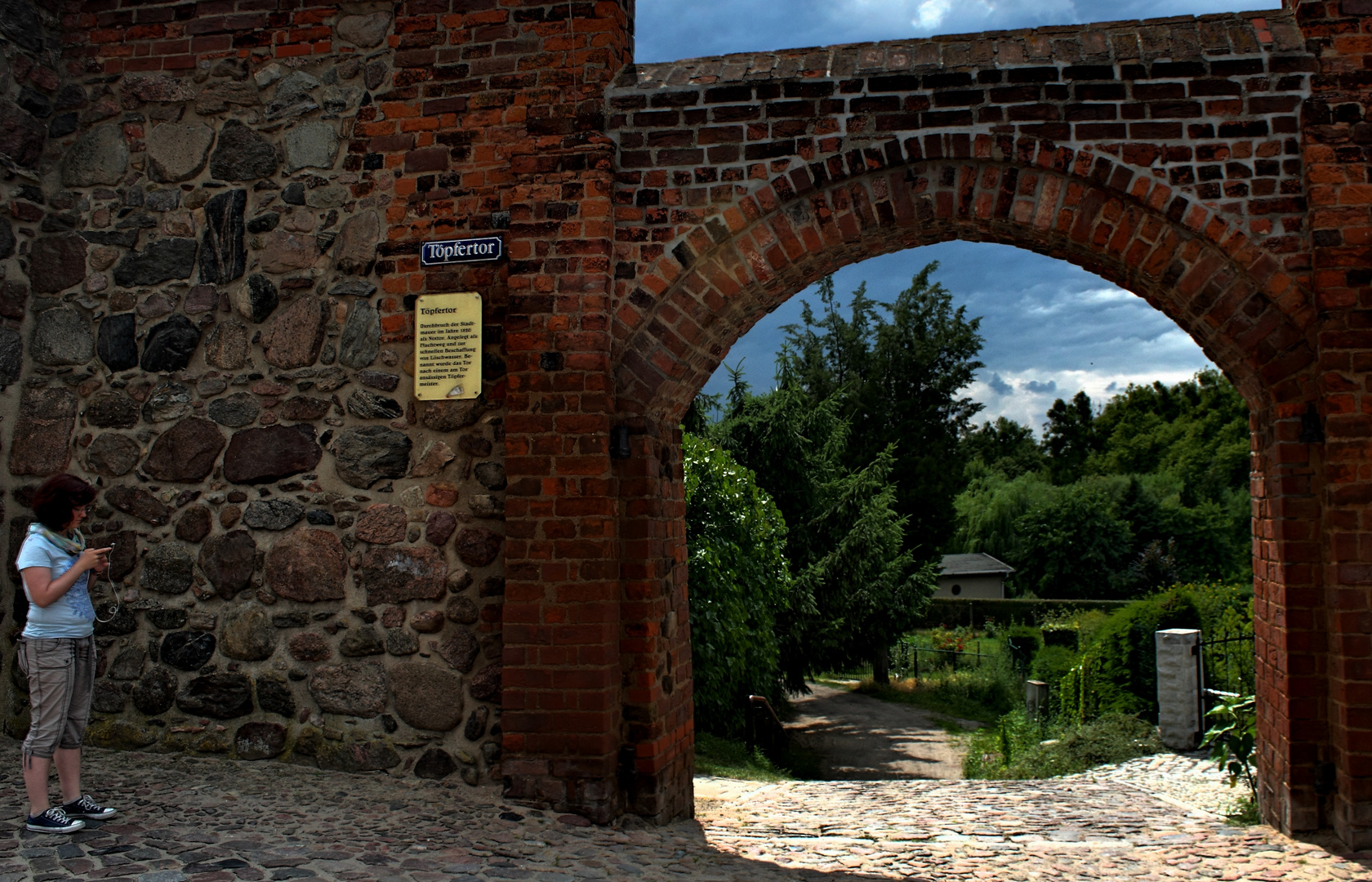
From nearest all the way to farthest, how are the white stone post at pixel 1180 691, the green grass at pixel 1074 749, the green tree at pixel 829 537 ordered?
the white stone post at pixel 1180 691 → the green grass at pixel 1074 749 → the green tree at pixel 829 537

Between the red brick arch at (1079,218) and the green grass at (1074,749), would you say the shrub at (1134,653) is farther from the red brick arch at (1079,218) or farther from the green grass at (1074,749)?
the red brick arch at (1079,218)

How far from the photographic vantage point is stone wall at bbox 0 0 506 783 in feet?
16.5

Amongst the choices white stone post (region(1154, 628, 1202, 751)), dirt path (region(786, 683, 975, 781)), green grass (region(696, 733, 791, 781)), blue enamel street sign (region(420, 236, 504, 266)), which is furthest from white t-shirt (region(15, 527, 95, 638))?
dirt path (region(786, 683, 975, 781))

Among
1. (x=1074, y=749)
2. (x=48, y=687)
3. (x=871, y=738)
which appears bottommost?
(x=871, y=738)

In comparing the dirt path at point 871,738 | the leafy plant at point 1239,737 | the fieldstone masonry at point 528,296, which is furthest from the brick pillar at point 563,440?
the dirt path at point 871,738

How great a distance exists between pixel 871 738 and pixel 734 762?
7036 millimetres

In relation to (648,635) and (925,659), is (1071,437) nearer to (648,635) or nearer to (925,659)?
A: (925,659)

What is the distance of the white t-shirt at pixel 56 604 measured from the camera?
12.5ft

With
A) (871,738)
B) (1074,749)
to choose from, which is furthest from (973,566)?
(1074,749)

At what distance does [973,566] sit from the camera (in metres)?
33.0

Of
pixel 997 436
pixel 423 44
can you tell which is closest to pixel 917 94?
pixel 423 44

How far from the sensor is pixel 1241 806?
5465 mm

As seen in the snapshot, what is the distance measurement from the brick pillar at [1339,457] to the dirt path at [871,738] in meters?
7.39

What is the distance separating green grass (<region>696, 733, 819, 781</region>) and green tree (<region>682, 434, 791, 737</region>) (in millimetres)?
397
